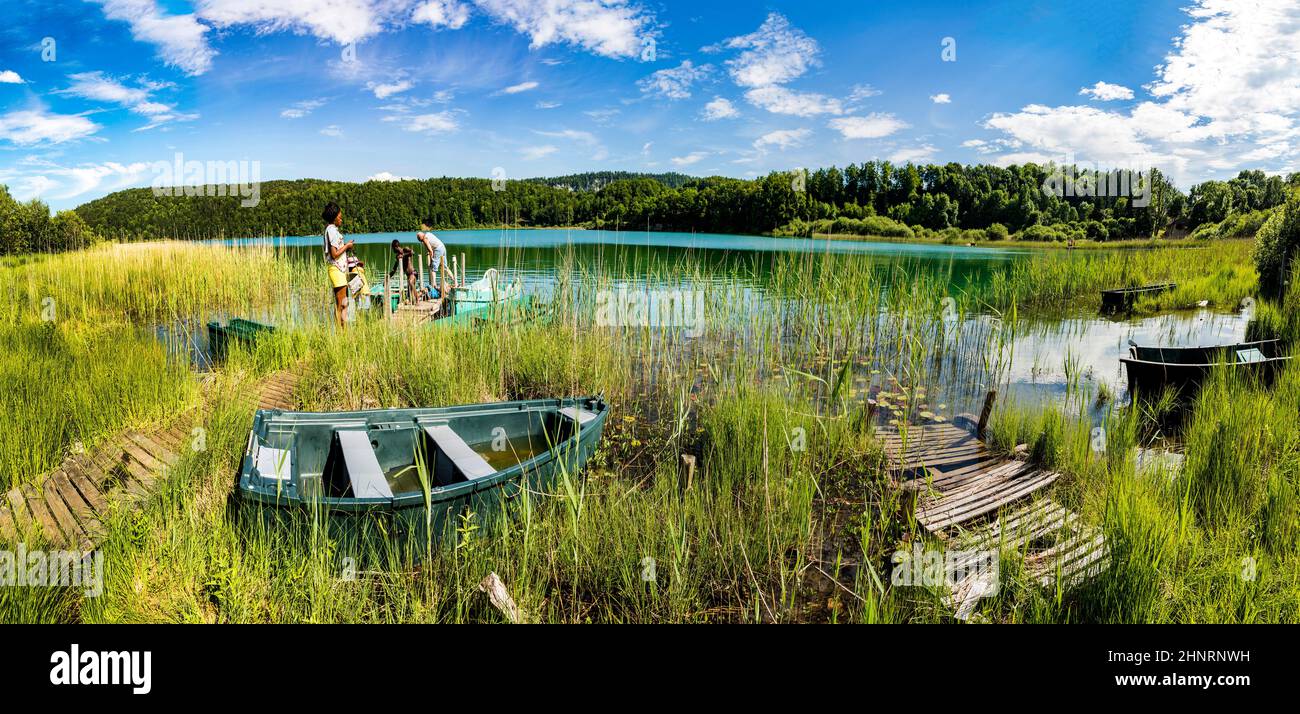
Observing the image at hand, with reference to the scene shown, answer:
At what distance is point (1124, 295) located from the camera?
15.9 meters

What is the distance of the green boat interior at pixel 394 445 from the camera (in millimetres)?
4633

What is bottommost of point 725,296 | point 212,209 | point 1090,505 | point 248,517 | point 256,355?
point 1090,505

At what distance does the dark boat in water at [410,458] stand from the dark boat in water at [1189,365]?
6202 millimetres

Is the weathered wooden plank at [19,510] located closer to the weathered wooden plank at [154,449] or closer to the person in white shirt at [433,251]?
the weathered wooden plank at [154,449]

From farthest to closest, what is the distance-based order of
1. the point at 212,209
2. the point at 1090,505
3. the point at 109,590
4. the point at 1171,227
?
the point at 1171,227, the point at 212,209, the point at 1090,505, the point at 109,590

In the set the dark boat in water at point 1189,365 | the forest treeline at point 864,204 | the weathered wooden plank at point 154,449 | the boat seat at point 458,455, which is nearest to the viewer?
the boat seat at point 458,455

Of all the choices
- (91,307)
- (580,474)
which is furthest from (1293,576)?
(91,307)

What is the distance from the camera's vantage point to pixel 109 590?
3164 mm

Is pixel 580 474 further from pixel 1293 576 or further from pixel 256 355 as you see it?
pixel 256 355

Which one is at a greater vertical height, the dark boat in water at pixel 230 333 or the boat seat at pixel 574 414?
the dark boat in water at pixel 230 333

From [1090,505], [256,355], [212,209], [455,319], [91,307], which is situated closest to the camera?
[1090,505]

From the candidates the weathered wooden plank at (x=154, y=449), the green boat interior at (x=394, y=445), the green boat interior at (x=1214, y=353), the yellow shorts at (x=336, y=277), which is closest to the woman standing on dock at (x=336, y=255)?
the yellow shorts at (x=336, y=277)

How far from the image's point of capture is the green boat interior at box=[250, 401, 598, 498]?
4633 millimetres
